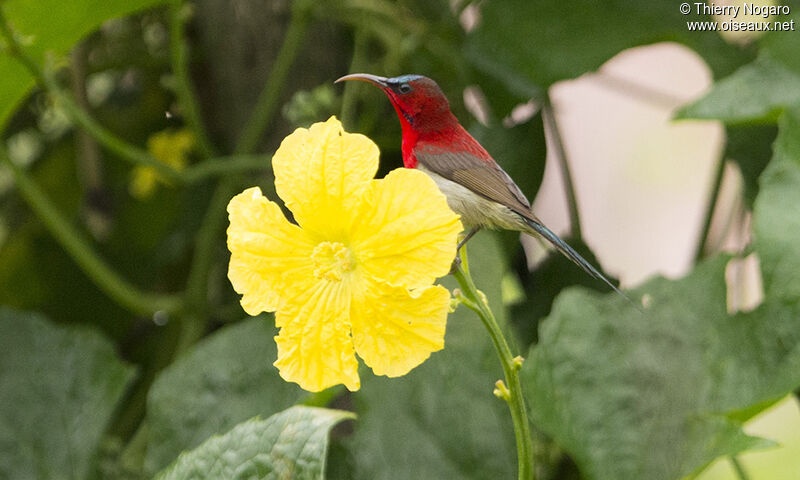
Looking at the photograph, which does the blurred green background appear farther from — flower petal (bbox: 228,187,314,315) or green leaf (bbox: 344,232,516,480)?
flower petal (bbox: 228,187,314,315)

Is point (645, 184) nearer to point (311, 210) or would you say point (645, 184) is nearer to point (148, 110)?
point (148, 110)

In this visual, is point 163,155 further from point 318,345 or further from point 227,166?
point 318,345

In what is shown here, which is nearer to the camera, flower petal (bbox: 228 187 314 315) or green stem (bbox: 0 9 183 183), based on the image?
flower petal (bbox: 228 187 314 315)

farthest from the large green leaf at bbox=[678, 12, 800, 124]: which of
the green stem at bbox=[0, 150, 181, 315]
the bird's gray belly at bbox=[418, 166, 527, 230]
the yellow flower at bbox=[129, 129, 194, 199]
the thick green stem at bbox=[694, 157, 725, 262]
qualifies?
the yellow flower at bbox=[129, 129, 194, 199]

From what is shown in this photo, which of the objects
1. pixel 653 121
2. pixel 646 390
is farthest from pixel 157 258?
pixel 653 121

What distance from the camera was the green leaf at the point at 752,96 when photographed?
88cm

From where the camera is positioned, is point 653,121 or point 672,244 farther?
point 672,244

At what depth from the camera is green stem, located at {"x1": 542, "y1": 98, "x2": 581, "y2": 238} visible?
3.32ft

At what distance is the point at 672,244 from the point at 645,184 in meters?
0.20

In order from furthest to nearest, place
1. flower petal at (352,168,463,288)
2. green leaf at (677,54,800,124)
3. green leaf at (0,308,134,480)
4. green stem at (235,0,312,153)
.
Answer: green stem at (235,0,312,153), green leaf at (0,308,134,480), green leaf at (677,54,800,124), flower petal at (352,168,463,288)

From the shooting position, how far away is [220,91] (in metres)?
A: 1.29

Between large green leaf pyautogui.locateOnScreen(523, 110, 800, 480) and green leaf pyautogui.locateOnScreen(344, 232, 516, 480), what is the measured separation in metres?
0.09

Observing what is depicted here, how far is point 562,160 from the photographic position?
1073 millimetres

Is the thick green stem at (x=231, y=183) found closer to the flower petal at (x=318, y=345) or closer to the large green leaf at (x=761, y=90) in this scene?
the large green leaf at (x=761, y=90)
